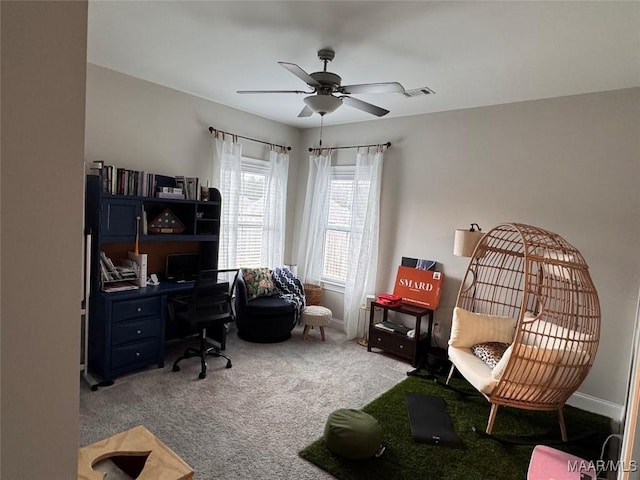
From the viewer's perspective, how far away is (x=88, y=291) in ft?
9.98

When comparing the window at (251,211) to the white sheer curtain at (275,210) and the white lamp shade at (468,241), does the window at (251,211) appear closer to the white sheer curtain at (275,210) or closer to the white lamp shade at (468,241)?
the white sheer curtain at (275,210)

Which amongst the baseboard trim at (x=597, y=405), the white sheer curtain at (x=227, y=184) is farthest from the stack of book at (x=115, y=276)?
the baseboard trim at (x=597, y=405)

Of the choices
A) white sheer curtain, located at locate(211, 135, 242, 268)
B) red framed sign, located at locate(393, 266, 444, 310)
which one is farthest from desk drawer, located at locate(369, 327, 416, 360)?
white sheer curtain, located at locate(211, 135, 242, 268)

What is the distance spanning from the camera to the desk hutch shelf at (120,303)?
3.12 meters

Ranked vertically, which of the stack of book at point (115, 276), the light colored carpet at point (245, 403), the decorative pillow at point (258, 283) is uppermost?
the stack of book at point (115, 276)

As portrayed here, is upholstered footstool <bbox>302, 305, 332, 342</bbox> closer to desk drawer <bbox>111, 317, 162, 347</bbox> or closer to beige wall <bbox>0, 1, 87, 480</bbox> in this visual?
desk drawer <bbox>111, 317, 162, 347</bbox>

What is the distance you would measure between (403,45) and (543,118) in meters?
1.78

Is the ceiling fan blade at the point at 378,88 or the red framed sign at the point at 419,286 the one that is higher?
the ceiling fan blade at the point at 378,88

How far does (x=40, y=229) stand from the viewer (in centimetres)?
61

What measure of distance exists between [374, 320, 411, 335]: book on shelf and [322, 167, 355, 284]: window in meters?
1.00

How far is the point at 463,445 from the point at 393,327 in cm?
167

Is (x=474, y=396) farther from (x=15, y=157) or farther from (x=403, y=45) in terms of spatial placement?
(x=15, y=157)

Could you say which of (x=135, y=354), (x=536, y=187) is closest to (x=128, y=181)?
(x=135, y=354)

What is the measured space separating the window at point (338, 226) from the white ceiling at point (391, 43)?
150 cm
